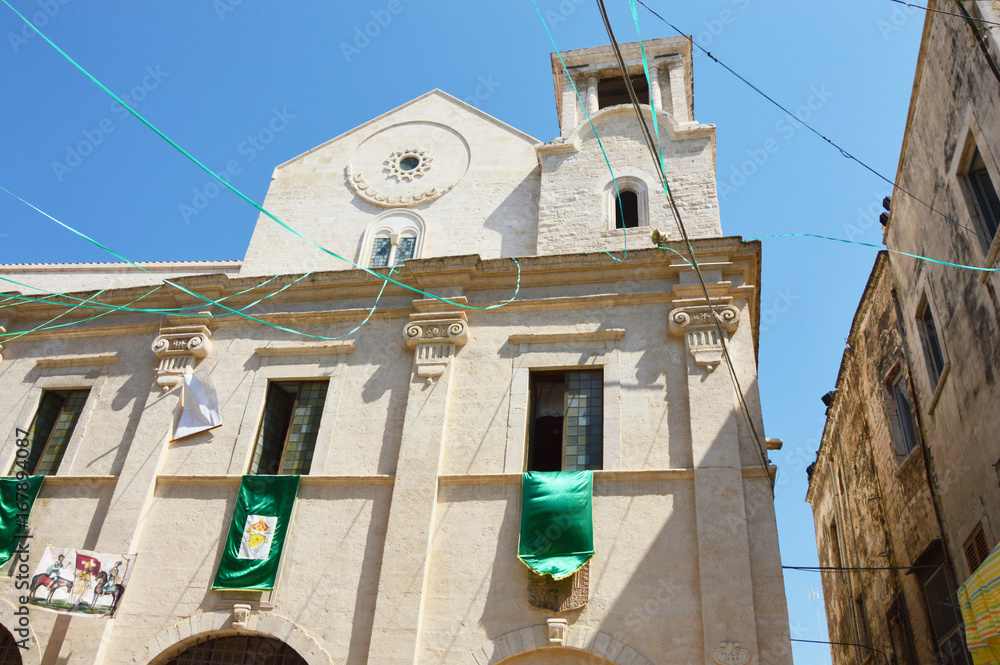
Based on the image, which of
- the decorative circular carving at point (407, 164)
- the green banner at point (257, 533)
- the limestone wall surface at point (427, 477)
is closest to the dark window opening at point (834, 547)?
the limestone wall surface at point (427, 477)

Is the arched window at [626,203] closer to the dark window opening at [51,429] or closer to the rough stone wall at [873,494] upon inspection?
the rough stone wall at [873,494]

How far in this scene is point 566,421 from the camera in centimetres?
1247

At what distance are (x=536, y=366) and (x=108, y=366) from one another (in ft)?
26.9

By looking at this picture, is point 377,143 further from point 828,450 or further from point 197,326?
point 828,450

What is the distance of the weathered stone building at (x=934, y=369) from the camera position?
1088cm

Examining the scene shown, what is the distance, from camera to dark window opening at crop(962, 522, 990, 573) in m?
11.5

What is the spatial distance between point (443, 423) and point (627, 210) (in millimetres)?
6140

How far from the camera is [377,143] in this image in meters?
18.1

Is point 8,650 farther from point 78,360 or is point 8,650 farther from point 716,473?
point 716,473

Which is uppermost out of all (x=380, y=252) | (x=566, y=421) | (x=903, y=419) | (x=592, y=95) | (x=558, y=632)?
(x=592, y=95)

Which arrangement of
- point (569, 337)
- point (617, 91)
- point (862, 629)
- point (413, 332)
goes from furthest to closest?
point (617, 91) < point (862, 629) < point (413, 332) < point (569, 337)

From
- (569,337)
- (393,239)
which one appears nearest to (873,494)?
(569,337)

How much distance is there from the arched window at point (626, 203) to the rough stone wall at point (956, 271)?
464 centimetres

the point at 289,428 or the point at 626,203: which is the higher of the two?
the point at 626,203
